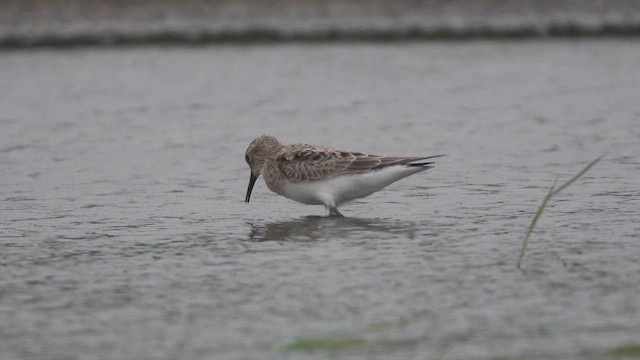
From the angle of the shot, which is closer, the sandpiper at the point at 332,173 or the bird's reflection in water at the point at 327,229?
the bird's reflection in water at the point at 327,229


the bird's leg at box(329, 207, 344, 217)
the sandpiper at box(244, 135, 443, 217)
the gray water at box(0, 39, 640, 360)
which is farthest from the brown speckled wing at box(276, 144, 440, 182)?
the gray water at box(0, 39, 640, 360)

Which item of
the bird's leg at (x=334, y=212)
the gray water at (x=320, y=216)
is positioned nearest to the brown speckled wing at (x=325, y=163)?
the bird's leg at (x=334, y=212)

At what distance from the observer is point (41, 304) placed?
9.68m

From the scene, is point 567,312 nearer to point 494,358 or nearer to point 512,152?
point 494,358

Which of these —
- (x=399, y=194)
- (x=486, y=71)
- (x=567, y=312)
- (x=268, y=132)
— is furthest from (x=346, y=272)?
(x=486, y=71)

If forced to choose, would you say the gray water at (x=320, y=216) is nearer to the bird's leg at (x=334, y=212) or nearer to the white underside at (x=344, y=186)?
the bird's leg at (x=334, y=212)

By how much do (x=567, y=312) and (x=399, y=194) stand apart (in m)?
5.51

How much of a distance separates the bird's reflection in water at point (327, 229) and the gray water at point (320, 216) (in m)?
0.04

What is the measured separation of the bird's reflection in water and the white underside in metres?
0.22

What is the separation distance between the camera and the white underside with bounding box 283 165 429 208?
12688mm

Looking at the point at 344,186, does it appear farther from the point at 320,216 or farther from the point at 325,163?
the point at 320,216

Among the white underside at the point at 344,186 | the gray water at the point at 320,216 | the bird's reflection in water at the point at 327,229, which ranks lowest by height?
the bird's reflection in water at the point at 327,229

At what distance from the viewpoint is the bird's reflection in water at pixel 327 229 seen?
1206cm

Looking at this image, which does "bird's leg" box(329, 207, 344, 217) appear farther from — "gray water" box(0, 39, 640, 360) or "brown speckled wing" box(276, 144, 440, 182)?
"brown speckled wing" box(276, 144, 440, 182)
